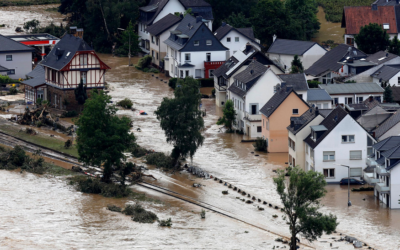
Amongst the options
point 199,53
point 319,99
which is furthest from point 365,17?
point 319,99

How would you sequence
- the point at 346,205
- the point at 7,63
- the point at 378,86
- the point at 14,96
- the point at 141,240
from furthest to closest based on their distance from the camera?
the point at 7,63 < the point at 14,96 < the point at 378,86 < the point at 346,205 < the point at 141,240

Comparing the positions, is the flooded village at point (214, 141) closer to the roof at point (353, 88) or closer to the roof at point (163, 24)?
the roof at point (353, 88)

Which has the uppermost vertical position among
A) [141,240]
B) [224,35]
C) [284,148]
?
[224,35]

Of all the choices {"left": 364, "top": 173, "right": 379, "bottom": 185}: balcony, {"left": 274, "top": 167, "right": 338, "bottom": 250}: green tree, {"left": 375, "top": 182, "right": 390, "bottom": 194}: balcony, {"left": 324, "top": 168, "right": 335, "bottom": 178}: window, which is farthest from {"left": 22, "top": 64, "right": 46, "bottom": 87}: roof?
{"left": 274, "top": 167, "right": 338, "bottom": 250}: green tree

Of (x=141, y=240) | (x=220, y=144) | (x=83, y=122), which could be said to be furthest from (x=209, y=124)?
(x=141, y=240)

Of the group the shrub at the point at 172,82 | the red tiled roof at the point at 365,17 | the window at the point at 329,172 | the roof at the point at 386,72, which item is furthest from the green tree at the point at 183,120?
the red tiled roof at the point at 365,17

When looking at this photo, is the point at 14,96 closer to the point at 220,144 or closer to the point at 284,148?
the point at 220,144

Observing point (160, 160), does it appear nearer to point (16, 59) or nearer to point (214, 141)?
point (214, 141)
